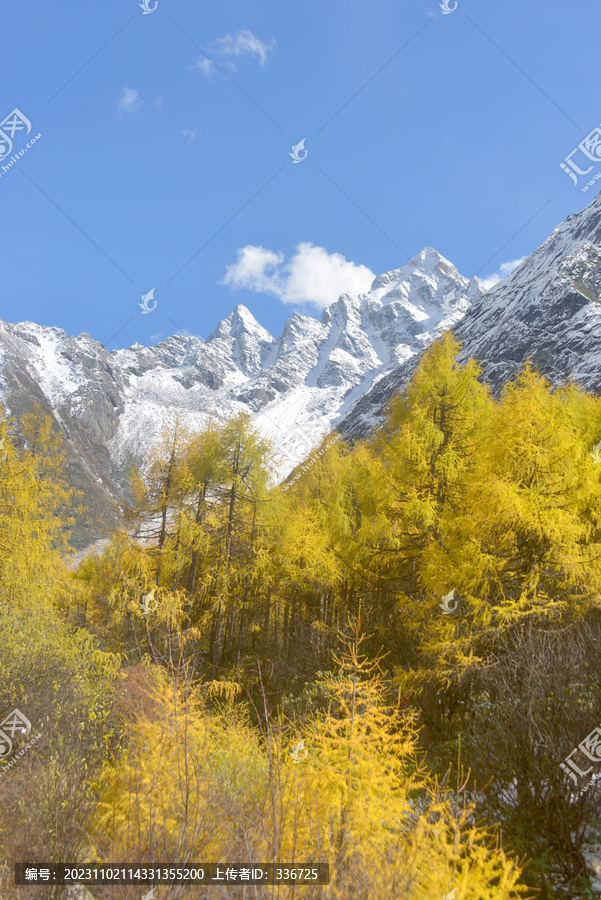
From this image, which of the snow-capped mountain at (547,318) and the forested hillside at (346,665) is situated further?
the snow-capped mountain at (547,318)

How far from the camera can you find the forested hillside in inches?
153

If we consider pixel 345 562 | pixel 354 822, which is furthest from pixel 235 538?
pixel 354 822

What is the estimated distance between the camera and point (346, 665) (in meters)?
4.57

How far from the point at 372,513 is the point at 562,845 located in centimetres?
1212

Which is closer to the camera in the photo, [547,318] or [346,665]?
[346,665]

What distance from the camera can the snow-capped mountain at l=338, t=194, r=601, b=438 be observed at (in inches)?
3189

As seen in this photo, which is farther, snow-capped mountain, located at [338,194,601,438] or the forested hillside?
snow-capped mountain, located at [338,194,601,438]

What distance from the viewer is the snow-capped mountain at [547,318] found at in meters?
81.0

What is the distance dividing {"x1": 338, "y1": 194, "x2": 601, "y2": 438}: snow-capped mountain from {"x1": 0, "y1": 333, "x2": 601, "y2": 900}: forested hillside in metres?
57.8

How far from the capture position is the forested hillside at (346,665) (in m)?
3.90

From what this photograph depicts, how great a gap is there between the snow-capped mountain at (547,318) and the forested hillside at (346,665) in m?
57.8

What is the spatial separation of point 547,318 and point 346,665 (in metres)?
114

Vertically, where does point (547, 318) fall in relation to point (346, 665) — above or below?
below

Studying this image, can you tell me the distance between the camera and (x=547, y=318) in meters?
98.6
